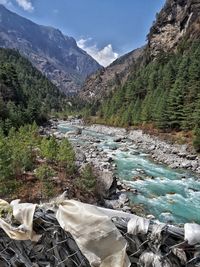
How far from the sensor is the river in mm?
20766

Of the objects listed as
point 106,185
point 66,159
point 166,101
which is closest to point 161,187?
point 106,185

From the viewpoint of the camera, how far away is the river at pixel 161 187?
20.8 m

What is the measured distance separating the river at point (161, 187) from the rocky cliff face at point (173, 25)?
81327 mm

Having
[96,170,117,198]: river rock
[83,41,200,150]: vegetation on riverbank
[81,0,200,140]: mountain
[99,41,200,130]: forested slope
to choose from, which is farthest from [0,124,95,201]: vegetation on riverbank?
[99,41,200,130]: forested slope

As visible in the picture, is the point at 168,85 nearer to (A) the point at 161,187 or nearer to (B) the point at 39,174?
(A) the point at 161,187

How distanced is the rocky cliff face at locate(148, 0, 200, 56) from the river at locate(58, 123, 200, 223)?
267ft

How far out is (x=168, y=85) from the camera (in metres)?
68.6

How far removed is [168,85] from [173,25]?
64.0 meters

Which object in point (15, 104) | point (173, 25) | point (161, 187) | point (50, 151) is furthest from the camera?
point (173, 25)

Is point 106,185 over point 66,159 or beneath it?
beneath

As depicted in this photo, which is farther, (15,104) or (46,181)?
(15,104)

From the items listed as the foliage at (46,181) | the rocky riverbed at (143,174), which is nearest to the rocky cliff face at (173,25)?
the rocky riverbed at (143,174)

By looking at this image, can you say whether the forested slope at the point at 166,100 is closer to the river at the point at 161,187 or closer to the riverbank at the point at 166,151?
the riverbank at the point at 166,151

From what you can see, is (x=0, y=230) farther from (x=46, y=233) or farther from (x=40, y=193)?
(x=40, y=193)
